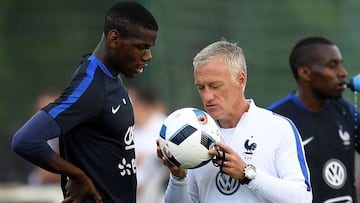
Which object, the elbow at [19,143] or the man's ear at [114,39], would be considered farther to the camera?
the man's ear at [114,39]

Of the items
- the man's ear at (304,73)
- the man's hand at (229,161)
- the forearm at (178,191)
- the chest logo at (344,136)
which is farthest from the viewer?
the man's ear at (304,73)

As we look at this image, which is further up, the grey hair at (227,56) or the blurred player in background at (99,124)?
the grey hair at (227,56)

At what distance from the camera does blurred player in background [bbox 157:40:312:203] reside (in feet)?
18.9

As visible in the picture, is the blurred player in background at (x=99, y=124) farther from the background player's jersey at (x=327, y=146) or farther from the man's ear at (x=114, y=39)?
the background player's jersey at (x=327, y=146)

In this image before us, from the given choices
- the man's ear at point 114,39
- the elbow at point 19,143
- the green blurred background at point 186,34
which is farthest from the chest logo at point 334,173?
the green blurred background at point 186,34

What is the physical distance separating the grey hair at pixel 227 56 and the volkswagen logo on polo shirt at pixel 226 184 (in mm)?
605

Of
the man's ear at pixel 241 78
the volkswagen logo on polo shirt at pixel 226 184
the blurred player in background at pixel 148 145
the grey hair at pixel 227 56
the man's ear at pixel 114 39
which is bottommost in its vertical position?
the blurred player in background at pixel 148 145

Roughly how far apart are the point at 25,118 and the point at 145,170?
183cm

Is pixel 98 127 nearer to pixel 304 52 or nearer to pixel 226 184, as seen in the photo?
pixel 226 184

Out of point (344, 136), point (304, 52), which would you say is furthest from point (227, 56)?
point (304, 52)

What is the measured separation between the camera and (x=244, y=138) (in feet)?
20.0

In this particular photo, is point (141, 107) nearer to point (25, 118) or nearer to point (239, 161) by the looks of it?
point (25, 118)

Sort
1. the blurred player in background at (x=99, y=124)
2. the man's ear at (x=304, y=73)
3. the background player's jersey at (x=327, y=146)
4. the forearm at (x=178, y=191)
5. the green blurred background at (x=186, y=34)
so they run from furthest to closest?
the green blurred background at (x=186, y=34) → the man's ear at (x=304, y=73) → the background player's jersey at (x=327, y=146) → the forearm at (x=178, y=191) → the blurred player in background at (x=99, y=124)

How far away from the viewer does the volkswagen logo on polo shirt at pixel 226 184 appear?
19.8 ft
